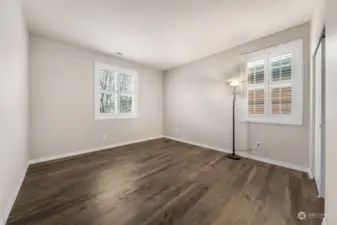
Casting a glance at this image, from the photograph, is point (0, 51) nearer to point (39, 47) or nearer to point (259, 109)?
point (39, 47)

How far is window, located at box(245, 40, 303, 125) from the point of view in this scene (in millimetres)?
2760

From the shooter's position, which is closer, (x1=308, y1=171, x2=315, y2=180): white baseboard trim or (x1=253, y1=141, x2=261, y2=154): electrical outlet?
(x1=308, y1=171, x2=315, y2=180): white baseboard trim

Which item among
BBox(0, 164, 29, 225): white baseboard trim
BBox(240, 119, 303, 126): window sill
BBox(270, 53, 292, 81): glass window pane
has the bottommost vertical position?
BBox(0, 164, 29, 225): white baseboard trim

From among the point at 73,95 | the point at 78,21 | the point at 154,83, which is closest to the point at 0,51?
the point at 78,21

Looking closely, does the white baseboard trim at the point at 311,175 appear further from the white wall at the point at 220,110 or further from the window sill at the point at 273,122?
the window sill at the point at 273,122

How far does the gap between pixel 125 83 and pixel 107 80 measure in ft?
1.87

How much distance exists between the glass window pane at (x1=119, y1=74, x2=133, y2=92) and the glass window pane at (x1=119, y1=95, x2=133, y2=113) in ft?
0.69

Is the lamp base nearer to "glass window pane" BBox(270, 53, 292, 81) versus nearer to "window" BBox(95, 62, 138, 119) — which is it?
"glass window pane" BBox(270, 53, 292, 81)

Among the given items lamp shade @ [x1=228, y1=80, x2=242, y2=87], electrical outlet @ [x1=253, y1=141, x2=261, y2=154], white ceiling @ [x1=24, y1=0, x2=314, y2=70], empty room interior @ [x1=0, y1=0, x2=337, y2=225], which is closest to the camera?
empty room interior @ [x1=0, y1=0, x2=337, y2=225]

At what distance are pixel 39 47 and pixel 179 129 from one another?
3.95m

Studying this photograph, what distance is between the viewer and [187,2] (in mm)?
2133

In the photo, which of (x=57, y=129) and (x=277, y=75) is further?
(x=57, y=129)

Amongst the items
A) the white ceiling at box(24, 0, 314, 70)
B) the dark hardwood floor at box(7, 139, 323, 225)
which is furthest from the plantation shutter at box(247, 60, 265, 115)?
the dark hardwood floor at box(7, 139, 323, 225)

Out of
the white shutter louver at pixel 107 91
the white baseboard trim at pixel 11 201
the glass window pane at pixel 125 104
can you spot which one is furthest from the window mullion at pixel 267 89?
the white baseboard trim at pixel 11 201
